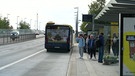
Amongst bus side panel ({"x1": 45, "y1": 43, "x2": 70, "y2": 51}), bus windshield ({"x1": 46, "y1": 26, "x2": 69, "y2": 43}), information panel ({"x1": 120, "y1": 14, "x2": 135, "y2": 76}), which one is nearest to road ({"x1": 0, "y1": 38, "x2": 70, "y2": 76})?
information panel ({"x1": 120, "y1": 14, "x2": 135, "y2": 76})

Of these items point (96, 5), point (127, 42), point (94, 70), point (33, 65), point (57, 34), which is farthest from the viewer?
point (96, 5)

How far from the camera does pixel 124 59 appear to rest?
35.9ft

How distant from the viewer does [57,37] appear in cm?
3866

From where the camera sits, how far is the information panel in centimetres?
1088

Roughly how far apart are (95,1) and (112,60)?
120 ft

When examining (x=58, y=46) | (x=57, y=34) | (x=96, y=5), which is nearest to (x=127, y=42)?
(x=58, y=46)

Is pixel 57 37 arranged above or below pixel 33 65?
above

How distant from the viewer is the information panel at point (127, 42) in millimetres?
10883

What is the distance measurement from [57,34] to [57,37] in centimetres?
29

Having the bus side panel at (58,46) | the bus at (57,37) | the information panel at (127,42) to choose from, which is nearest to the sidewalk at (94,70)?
the information panel at (127,42)

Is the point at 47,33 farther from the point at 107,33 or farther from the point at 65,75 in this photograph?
the point at 65,75

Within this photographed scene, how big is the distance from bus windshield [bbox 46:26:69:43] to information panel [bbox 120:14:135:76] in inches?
1088

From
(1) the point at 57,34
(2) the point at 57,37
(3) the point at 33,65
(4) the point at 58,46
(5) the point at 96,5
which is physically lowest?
(3) the point at 33,65

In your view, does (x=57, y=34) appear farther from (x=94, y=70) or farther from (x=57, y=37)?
(x=94, y=70)
